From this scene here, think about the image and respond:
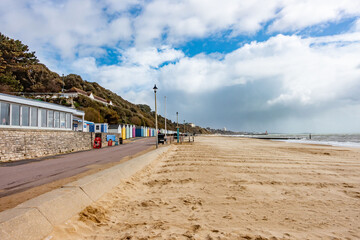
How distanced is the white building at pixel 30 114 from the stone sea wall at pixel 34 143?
1241 mm

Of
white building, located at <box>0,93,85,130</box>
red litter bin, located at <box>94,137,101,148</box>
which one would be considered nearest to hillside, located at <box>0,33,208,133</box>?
red litter bin, located at <box>94,137,101,148</box>

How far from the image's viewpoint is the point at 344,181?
7.73 metres

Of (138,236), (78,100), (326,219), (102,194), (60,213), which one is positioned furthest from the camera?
(78,100)

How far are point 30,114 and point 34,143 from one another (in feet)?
9.06

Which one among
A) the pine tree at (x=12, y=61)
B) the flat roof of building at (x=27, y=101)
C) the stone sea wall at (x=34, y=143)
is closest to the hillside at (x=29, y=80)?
the pine tree at (x=12, y=61)

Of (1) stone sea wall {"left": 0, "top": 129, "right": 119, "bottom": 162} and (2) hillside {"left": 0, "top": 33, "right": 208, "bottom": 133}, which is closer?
(1) stone sea wall {"left": 0, "top": 129, "right": 119, "bottom": 162}

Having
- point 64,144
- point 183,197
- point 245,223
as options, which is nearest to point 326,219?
point 245,223

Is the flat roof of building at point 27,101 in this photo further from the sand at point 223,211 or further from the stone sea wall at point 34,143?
the sand at point 223,211

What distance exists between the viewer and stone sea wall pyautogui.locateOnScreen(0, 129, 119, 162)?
512 inches

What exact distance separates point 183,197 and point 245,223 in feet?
6.94

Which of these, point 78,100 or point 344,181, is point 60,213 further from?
point 78,100

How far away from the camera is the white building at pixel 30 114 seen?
1435 centimetres

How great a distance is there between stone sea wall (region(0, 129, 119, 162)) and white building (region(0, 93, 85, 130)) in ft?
4.07

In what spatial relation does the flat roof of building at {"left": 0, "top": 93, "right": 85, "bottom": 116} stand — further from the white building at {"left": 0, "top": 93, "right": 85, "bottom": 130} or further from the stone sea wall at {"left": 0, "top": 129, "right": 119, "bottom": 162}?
the stone sea wall at {"left": 0, "top": 129, "right": 119, "bottom": 162}
